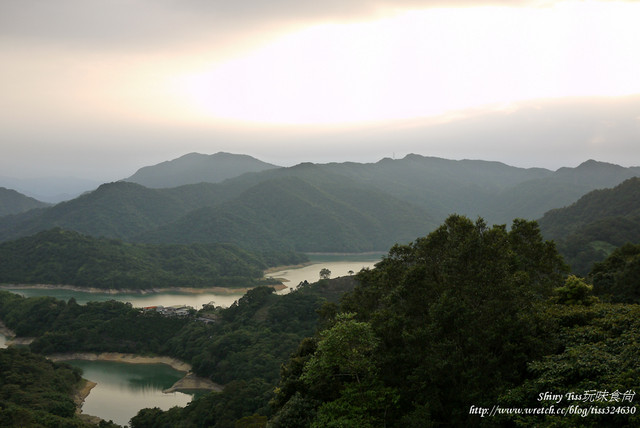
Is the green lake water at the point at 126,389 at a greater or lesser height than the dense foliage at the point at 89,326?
lesser

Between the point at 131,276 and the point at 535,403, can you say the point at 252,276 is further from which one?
the point at 535,403

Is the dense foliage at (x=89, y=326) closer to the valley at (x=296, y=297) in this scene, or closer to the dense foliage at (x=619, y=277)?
the valley at (x=296, y=297)

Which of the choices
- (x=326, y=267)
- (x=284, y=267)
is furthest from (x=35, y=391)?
(x=326, y=267)

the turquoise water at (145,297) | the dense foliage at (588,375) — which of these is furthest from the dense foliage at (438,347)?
the turquoise water at (145,297)

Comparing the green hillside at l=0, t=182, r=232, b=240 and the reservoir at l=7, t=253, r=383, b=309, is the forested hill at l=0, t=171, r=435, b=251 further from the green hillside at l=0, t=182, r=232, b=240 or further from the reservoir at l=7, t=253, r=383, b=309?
the reservoir at l=7, t=253, r=383, b=309

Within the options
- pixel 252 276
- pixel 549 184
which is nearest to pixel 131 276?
pixel 252 276

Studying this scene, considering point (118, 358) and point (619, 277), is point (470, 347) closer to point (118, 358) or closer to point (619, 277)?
point (619, 277)

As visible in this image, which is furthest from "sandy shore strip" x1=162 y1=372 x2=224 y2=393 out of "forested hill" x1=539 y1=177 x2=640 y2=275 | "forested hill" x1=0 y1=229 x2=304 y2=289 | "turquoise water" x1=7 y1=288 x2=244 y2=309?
"forested hill" x1=0 y1=229 x2=304 y2=289
